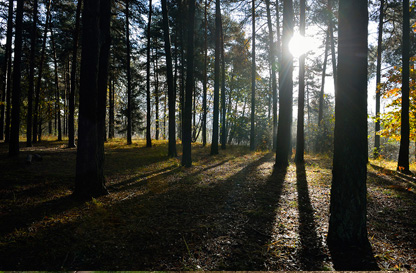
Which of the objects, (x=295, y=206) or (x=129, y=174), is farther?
(x=129, y=174)

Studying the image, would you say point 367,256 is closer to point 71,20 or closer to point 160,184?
point 160,184

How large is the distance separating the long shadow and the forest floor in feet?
0.05

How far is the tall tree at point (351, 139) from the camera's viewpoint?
2.90 metres

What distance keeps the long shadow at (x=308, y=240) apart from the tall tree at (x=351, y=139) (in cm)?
24

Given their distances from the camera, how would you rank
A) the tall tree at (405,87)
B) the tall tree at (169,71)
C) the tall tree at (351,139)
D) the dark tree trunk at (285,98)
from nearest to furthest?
the tall tree at (351,139) < the tall tree at (405,87) < the dark tree trunk at (285,98) < the tall tree at (169,71)

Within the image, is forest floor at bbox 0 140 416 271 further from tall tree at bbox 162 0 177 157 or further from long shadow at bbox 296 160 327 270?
tall tree at bbox 162 0 177 157

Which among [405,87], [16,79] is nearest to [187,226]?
[405,87]

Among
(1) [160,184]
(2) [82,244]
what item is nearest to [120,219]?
(2) [82,244]

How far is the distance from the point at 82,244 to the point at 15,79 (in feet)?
35.5

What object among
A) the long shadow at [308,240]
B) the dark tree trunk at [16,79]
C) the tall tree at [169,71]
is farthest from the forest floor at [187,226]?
the tall tree at [169,71]

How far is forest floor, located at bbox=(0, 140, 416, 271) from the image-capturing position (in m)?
2.60

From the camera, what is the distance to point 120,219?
151 inches

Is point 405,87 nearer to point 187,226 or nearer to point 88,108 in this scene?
point 187,226

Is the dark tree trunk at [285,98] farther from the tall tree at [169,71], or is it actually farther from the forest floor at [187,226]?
the tall tree at [169,71]
